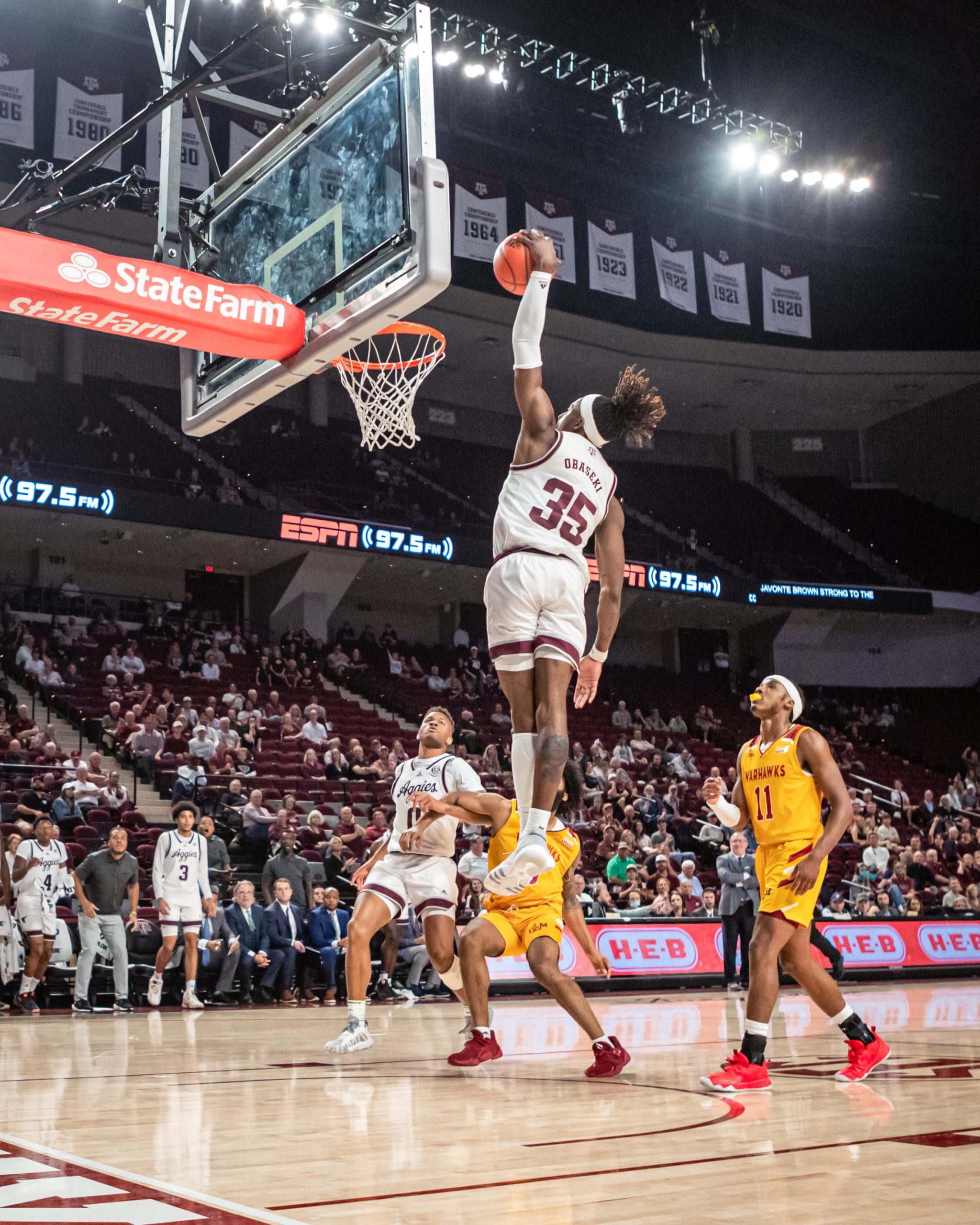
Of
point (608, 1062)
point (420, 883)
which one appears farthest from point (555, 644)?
point (420, 883)

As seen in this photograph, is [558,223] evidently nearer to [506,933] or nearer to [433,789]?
[433,789]

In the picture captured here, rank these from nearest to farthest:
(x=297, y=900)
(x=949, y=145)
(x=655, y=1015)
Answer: (x=655, y=1015)
(x=297, y=900)
(x=949, y=145)

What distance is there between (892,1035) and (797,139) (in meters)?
24.3

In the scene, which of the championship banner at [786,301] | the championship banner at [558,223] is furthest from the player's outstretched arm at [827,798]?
the championship banner at [786,301]

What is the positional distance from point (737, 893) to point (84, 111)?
1682 cm

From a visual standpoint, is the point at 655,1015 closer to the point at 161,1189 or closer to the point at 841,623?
the point at 161,1189

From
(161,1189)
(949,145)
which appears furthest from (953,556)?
(161,1189)

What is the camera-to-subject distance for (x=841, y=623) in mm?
33969

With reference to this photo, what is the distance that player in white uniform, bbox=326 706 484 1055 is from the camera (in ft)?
24.7

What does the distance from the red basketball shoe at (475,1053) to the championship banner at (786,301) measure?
2486 centimetres

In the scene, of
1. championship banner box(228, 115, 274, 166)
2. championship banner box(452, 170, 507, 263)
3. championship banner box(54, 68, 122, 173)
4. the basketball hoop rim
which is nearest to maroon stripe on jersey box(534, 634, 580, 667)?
the basketball hoop rim

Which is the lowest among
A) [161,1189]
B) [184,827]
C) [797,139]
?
[161,1189]

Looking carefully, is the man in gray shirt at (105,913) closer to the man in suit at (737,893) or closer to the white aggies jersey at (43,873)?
the white aggies jersey at (43,873)

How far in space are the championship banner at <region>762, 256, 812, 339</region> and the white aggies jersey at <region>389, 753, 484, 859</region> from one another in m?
23.5
